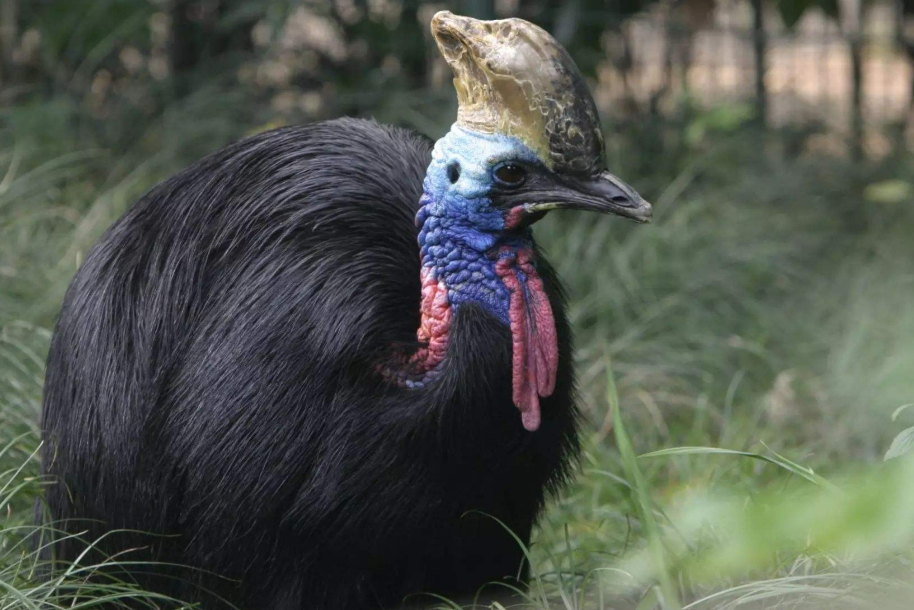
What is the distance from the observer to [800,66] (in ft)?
18.3

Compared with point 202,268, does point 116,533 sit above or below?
below

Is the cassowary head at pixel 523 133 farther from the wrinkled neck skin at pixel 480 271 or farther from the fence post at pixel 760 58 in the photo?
the fence post at pixel 760 58

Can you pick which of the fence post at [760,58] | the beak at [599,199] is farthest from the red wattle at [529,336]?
the fence post at [760,58]

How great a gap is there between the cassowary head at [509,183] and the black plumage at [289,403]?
0.05 meters

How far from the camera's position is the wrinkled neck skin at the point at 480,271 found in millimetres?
2002

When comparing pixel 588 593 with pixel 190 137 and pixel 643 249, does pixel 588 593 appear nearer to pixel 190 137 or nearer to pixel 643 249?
pixel 643 249

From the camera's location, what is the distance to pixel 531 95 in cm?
195

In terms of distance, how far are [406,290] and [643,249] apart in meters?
1.92

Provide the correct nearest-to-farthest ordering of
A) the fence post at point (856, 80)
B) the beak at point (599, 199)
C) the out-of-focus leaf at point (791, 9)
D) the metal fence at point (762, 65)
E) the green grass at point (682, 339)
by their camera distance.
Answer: the beak at point (599, 199) → the green grass at point (682, 339) → the out-of-focus leaf at point (791, 9) → the metal fence at point (762, 65) → the fence post at point (856, 80)

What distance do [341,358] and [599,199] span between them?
0.47 m

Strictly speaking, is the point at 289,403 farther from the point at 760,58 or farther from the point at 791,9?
the point at 760,58

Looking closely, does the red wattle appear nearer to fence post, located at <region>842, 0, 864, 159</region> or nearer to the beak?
the beak

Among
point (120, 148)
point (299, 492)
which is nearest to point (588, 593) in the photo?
point (299, 492)

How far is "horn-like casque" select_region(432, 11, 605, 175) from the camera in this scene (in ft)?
6.41
